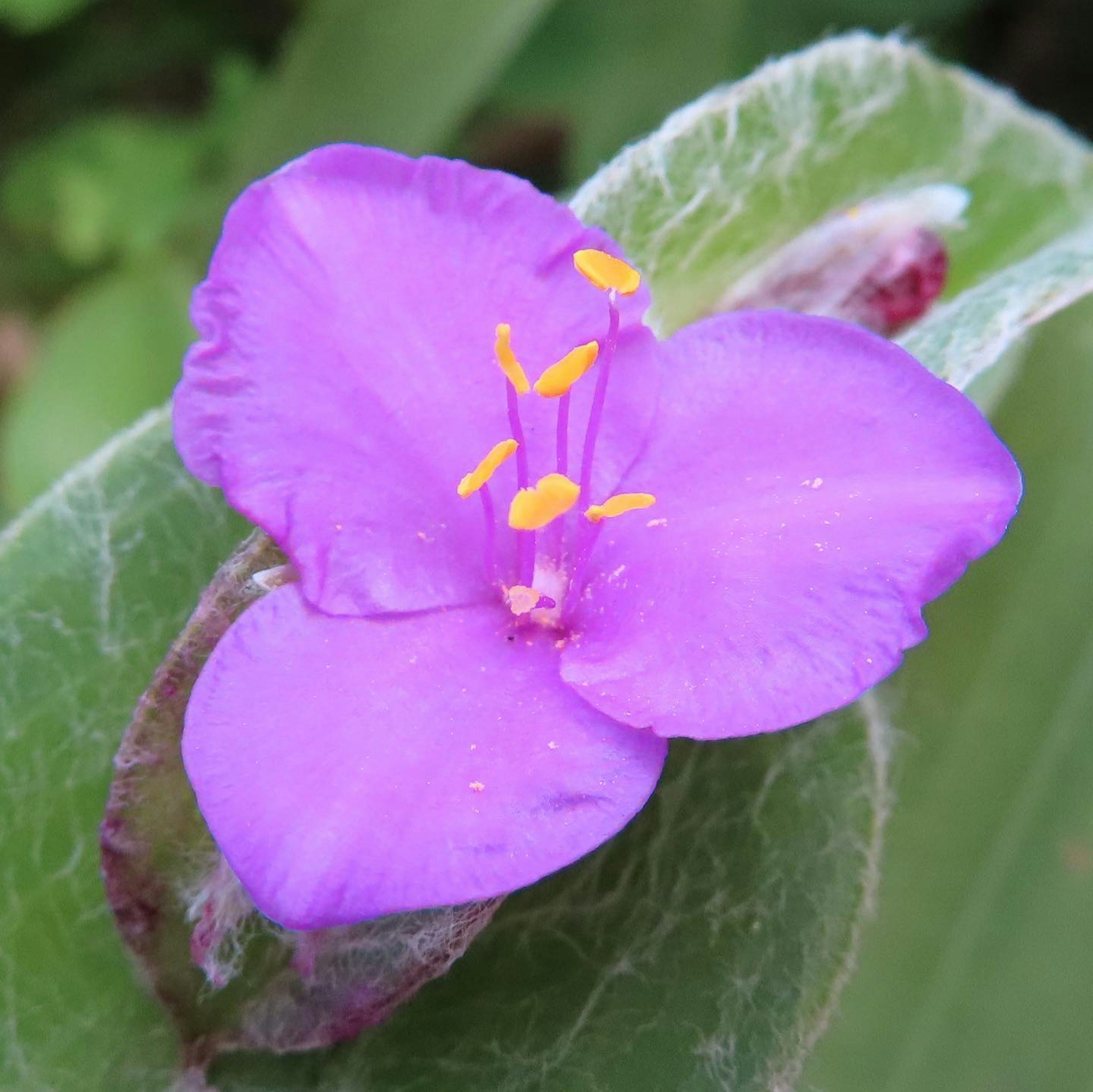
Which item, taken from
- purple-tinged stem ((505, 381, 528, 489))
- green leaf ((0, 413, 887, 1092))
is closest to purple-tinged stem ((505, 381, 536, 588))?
purple-tinged stem ((505, 381, 528, 489))

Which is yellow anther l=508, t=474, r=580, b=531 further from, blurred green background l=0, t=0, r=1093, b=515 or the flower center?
blurred green background l=0, t=0, r=1093, b=515

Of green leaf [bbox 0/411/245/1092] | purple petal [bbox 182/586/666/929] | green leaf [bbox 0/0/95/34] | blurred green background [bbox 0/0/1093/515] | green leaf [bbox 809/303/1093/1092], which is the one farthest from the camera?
blurred green background [bbox 0/0/1093/515]

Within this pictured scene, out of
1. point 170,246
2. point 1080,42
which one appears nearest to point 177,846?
point 170,246

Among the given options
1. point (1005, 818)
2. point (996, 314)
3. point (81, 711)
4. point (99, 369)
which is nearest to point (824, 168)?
point (996, 314)

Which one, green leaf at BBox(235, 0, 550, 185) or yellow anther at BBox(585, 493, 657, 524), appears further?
green leaf at BBox(235, 0, 550, 185)

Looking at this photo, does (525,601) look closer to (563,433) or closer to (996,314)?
(563,433)

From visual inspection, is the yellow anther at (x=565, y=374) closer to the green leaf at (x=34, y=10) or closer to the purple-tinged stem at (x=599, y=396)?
the purple-tinged stem at (x=599, y=396)

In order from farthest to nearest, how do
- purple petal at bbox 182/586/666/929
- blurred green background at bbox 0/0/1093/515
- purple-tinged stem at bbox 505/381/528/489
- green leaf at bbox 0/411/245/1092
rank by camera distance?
blurred green background at bbox 0/0/1093/515, green leaf at bbox 0/411/245/1092, purple-tinged stem at bbox 505/381/528/489, purple petal at bbox 182/586/666/929

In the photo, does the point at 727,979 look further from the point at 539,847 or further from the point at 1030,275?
the point at 1030,275
